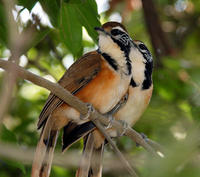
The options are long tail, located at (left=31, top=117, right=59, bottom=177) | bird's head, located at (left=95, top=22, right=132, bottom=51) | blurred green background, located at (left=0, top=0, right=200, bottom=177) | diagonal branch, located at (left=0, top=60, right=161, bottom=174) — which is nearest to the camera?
blurred green background, located at (left=0, top=0, right=200, bottom=177)

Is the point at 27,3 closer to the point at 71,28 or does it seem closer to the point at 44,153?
the point at 71,28

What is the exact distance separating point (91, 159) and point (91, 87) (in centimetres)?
79

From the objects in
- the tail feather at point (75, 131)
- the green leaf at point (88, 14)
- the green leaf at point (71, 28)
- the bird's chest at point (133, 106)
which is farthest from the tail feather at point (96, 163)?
the green leaf at point (88, 14)

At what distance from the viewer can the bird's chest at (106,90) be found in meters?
3.82

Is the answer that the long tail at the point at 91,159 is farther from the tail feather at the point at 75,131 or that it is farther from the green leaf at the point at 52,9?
the green leaf at the point at 52,9

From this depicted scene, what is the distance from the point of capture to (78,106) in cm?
312

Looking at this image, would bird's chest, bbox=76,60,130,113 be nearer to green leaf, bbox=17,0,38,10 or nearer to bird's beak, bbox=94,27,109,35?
bird's beak, bbox=94,27,109,35

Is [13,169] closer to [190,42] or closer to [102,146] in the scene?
[102,146]

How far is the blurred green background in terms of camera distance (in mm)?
1988

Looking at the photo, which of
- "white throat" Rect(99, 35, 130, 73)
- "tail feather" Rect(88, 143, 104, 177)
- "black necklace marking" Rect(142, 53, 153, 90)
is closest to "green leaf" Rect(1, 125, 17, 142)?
"tail feather" Rect(88, 143, 104, 177)

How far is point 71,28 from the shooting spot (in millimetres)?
3314

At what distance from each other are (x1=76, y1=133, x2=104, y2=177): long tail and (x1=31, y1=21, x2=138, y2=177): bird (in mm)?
263

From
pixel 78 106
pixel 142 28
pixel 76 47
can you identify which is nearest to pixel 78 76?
pixel 76 47

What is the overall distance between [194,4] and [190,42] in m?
0.65
